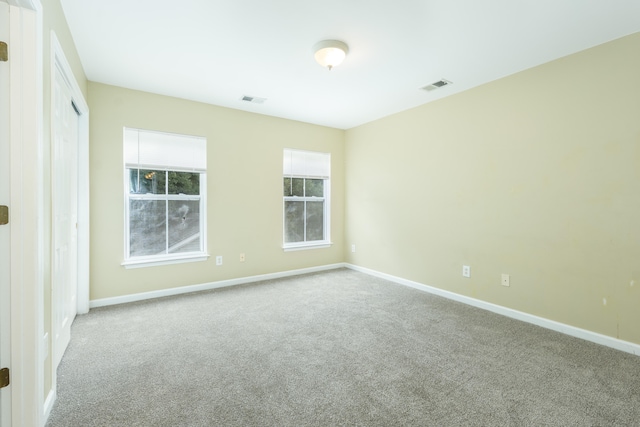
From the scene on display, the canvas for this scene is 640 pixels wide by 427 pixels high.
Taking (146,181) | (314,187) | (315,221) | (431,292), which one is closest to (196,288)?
(146,181)

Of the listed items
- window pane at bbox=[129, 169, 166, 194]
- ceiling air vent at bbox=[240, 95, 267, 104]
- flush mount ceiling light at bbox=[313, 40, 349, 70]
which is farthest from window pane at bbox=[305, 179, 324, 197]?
flush mount ceiling light at bbox=[313, 40, 349, 70]

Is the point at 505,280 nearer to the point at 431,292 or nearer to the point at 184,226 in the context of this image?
the point at 431,292

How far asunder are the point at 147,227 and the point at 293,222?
2.08 meters

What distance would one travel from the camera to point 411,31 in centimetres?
237

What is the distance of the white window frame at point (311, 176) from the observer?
477 cm

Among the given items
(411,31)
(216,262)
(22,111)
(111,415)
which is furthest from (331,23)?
(216,262)

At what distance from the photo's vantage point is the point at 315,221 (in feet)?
16.9

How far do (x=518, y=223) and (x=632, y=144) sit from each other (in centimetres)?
105

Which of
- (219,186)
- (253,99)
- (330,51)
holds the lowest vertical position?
(219,186)

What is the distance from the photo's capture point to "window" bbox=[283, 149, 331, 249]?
4816mm

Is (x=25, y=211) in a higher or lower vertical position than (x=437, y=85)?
lower

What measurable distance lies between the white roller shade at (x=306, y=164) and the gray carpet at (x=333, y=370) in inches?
91.2

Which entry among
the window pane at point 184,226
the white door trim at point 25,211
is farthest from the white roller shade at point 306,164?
the white door trim at point 25,211

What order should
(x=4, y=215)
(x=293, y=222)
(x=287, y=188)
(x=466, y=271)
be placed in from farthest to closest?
(x=293, y=222) < (x=287, y=188) < (x=466, y=271) < (x=4, y=215)
